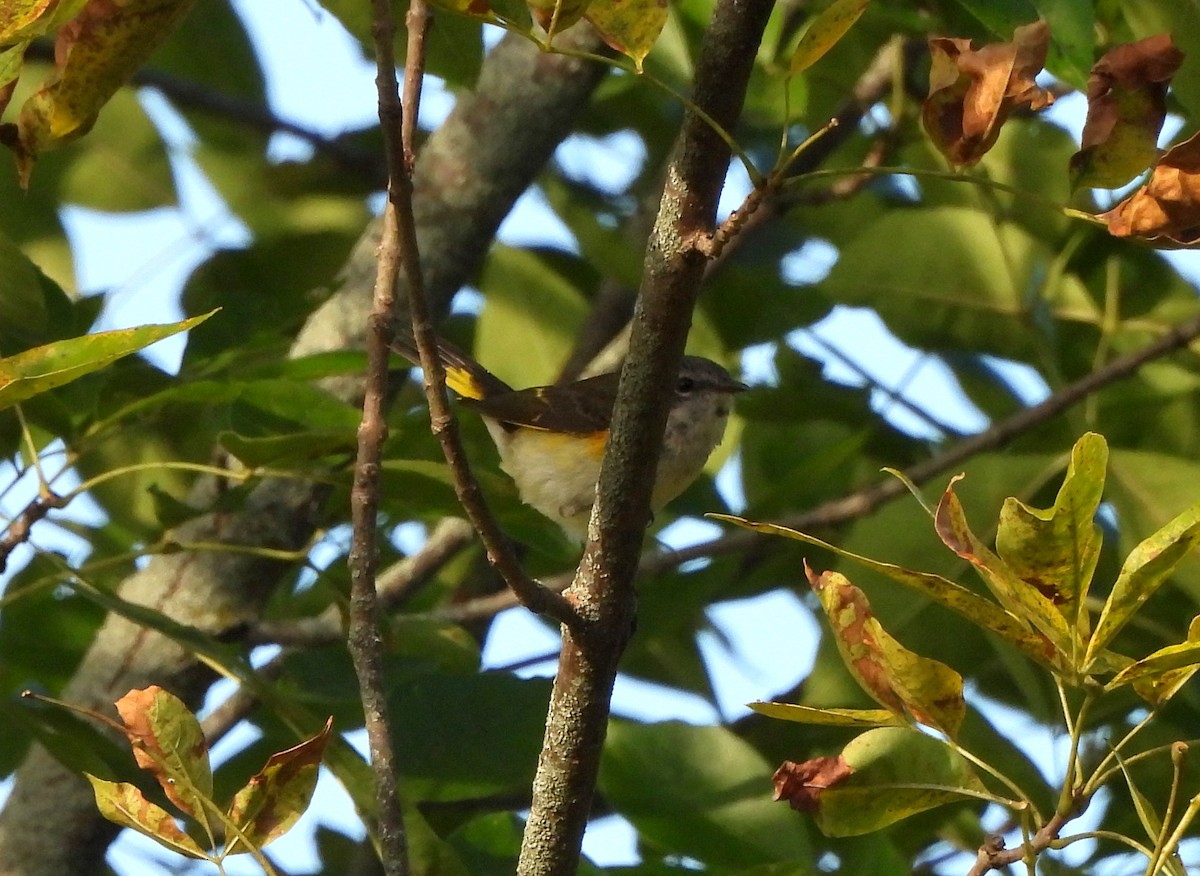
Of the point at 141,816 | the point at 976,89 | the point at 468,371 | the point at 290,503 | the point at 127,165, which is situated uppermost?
the point at 127,165

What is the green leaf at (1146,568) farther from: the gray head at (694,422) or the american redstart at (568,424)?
the american redstart at (568,424)

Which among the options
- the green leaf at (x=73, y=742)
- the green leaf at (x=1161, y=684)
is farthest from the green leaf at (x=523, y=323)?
the green leaf at (x=1161, y=684)

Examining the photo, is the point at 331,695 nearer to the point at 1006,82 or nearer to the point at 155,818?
the point at 155,818

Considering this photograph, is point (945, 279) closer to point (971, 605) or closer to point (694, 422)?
point (694, 422)

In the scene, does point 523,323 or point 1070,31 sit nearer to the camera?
point 1070,31

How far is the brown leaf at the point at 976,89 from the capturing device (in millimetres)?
1447

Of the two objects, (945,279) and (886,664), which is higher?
(945,279)

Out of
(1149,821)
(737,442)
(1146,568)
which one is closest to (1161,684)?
(1149,821)

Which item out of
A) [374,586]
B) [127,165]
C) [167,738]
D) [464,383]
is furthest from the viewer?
[464,383]

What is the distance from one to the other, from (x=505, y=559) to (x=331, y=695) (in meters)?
1.29

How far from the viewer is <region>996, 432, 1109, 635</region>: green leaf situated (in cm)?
128

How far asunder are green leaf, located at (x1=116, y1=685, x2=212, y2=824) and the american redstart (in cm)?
242

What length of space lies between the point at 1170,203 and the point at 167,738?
1.14 meters

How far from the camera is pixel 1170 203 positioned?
4.59ft
